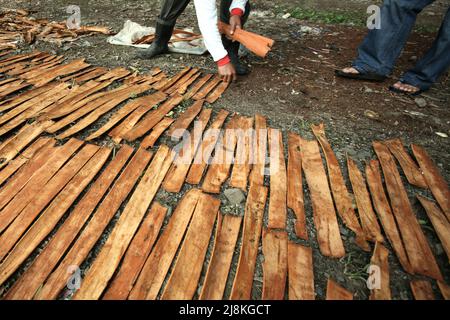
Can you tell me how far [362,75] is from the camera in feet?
9.87

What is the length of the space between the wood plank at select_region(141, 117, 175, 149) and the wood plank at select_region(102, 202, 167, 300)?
0.51 metres

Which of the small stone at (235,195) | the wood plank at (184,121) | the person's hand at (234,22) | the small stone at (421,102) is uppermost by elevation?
the person's hand at (234,22)

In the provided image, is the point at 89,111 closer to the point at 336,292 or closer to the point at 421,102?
the point at 336,292

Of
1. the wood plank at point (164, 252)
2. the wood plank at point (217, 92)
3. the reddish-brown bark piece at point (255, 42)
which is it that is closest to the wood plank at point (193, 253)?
the wood plank at point (164, 252)

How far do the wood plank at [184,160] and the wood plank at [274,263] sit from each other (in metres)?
0.60

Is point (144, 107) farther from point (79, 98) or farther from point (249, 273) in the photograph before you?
point (249, 273)

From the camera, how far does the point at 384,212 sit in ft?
5.57

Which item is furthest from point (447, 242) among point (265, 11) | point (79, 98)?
point (265, 11)

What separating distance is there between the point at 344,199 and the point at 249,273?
76cm

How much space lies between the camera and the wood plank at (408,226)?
1.45 metres

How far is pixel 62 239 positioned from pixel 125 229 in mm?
298

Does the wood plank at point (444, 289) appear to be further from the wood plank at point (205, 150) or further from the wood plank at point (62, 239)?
the wood plank at point (62, 239)

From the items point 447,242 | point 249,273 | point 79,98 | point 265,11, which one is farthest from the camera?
point 265,11

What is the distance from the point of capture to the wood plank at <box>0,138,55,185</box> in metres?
1.81
